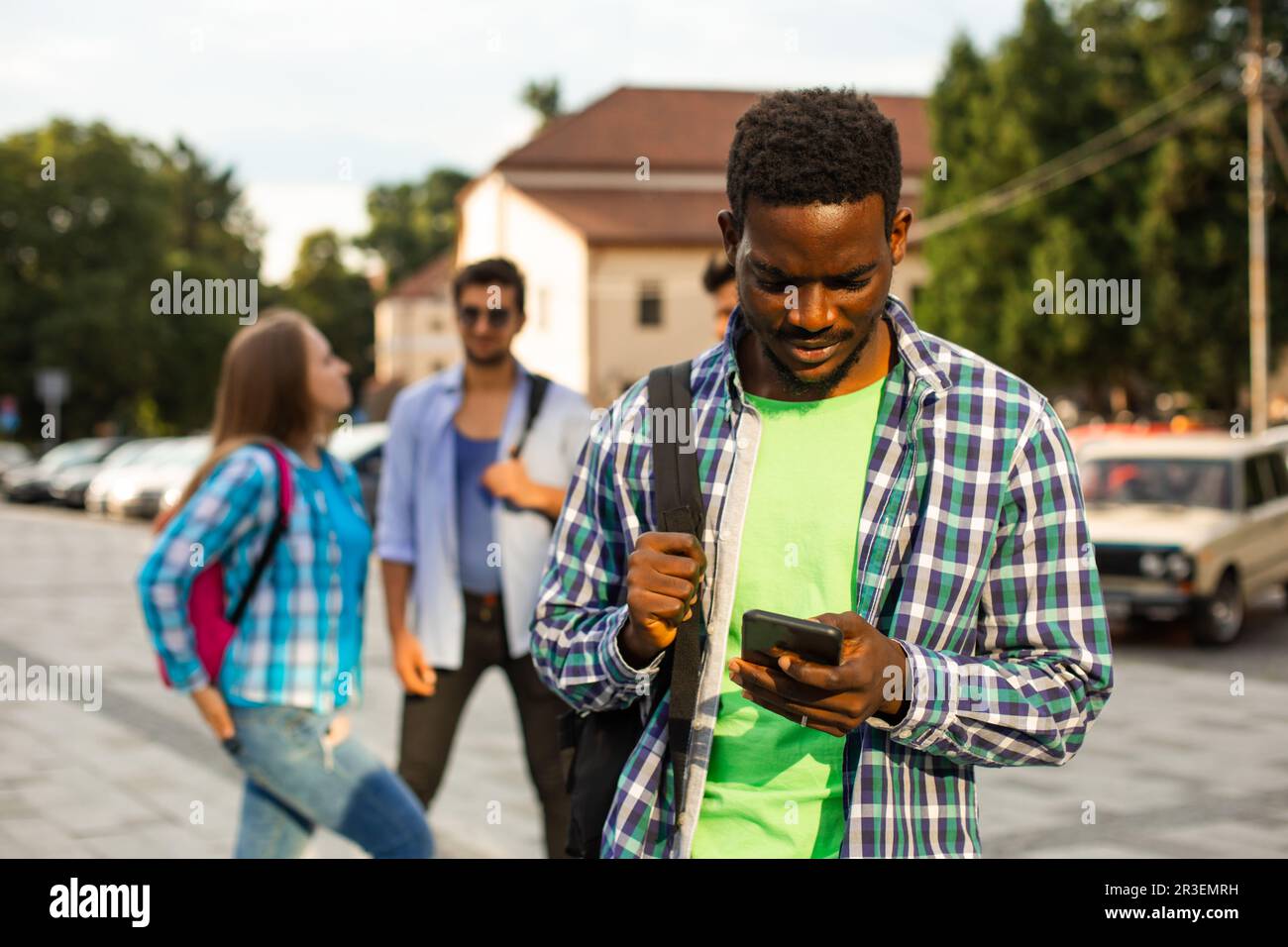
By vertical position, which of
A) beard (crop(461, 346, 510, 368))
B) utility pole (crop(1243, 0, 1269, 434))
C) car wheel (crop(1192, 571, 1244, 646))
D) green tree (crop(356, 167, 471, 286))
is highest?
green tree (crop(356, 167, 471, 286))

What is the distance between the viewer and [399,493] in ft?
16.0

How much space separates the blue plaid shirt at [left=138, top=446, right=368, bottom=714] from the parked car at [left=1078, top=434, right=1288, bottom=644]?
945 centimetres

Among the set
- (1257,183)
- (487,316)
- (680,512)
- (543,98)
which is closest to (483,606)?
(487,316)

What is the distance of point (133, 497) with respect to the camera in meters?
29.5

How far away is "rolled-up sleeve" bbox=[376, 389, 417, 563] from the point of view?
483 centimetres

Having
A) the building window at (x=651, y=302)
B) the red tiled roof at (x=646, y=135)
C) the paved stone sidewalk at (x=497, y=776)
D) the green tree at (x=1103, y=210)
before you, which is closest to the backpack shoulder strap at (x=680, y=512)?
the paved stone sidewalk at (x=497, y=776)

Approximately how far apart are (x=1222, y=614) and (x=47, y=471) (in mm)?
31452

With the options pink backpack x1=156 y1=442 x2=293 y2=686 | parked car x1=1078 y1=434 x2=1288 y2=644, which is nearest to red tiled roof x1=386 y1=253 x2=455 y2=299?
parked car x1=1078 y1=434 x2=1288 y2=644

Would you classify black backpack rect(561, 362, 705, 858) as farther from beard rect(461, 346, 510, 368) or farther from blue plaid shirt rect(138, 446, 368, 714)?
beard rect(461, 346, 510, 368)

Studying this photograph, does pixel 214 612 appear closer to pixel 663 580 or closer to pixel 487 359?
pixel 487 359

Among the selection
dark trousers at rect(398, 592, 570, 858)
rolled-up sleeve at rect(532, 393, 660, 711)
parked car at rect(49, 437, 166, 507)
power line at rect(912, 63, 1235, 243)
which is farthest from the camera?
power line at rect(912, 63, 1235, 243)

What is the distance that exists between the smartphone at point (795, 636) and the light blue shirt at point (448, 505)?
2.79 metres
